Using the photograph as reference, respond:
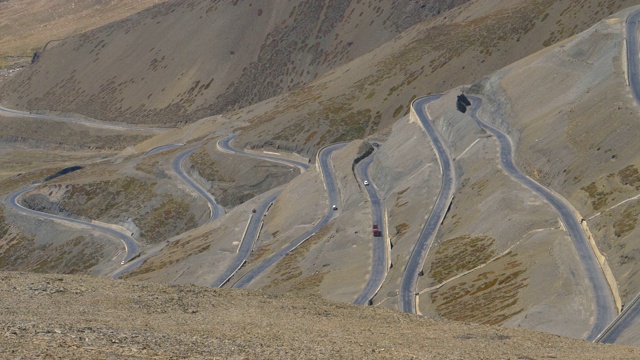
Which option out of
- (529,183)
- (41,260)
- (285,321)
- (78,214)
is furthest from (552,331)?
(78,214)

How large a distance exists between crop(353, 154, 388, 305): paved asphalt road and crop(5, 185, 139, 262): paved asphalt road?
3810cm

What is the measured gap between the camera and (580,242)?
79.7 meters

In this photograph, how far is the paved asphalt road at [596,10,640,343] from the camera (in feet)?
199

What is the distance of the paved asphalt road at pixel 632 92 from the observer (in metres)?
60.7

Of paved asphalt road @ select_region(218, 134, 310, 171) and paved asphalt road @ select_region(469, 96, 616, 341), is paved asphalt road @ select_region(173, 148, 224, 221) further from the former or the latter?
paved asphalt road @ select_region(469, 96, 616, 341)

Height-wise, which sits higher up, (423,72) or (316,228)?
(423,72)

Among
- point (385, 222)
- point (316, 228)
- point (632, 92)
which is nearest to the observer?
point (632, 92)

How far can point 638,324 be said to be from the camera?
60.8 m

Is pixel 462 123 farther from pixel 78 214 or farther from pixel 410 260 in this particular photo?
pixel 78 214

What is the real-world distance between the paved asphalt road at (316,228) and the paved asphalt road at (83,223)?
3004cm

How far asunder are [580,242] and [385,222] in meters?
30.9

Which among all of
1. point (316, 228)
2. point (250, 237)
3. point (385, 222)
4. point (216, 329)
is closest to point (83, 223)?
point (250, 237)

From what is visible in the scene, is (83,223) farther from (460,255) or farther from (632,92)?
(632,92)

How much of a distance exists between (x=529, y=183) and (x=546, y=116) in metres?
14.3
